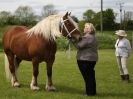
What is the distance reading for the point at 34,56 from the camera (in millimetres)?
10641

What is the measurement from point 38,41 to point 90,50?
152cm

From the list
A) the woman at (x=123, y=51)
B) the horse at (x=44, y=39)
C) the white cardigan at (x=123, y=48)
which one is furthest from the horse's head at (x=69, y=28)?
the white cardigan at (x=123, y=48)

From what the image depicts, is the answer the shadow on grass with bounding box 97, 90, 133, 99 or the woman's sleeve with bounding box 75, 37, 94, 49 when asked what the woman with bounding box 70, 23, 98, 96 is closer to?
the woman's sleeve with bounding box 75, 37, 94, 49

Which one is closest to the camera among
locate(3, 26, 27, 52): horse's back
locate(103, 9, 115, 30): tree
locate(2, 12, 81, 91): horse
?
locate(2, 12, 81, 91): horse

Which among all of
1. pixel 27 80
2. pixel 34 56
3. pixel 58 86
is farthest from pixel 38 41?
pixel 27 80

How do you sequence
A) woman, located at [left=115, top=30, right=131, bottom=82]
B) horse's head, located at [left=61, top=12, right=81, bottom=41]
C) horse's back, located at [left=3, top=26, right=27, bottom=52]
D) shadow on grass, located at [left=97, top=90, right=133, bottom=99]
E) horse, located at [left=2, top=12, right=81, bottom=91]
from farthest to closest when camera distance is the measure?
woman, located at [left=115, top=30, right=131, bottom=82] < horse's back, located at [left=3, top=26, right=27, bottom=52] < horse, located at [left=2, top=12, right=81, bottom=91] < shadow on grass, located at [left=97, top=90, right=133, bottom=99] < horse's head, located at [left=61, top=12, right=81, bottom=41]

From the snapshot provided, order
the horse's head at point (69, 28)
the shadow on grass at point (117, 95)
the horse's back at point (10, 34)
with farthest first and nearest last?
the horse's back at point (10, 34) → the shadow on grass at point (117, 95) → the horse's head at point (69, 28)

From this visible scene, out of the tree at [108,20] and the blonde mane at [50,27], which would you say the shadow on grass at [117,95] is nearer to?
the blonde mane at [50,27]

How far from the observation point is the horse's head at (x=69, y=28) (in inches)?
397

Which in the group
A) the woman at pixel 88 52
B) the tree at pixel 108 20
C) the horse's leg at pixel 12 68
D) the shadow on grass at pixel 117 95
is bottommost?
the tree at pixel 108 20

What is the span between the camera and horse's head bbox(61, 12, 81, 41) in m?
10.1

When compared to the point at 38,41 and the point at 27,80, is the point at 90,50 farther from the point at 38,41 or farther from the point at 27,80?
the point at 27,80

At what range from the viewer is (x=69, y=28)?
33.6 ft

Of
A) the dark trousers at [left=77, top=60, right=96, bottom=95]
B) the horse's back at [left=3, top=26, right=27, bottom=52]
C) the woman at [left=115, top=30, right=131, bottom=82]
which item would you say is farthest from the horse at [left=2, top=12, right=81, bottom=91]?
the woman at [left=115, top=30, right=131, bottom=82]
